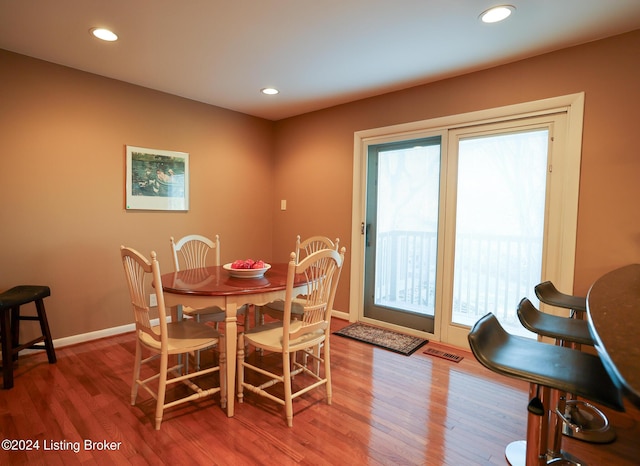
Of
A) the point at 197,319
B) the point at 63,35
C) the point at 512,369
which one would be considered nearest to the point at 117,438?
the point at 197,319

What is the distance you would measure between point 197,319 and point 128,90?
2333mm

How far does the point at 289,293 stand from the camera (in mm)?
1892

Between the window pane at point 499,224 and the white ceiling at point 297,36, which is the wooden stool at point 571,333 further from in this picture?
the white ceiling at point 297,36

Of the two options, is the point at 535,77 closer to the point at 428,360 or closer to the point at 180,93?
the point at 428,360

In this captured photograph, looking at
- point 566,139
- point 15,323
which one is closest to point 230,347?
point 15,323

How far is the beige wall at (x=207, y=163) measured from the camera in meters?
2.35

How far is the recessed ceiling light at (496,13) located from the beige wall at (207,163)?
2.40 feet

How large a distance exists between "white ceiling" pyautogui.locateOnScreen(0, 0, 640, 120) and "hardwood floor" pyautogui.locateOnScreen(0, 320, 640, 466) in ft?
7.86

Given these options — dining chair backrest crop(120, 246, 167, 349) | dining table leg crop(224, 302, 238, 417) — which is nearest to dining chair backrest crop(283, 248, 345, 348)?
dining table leg crop(224, 302, 238, 417)

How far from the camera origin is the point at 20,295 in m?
2.45

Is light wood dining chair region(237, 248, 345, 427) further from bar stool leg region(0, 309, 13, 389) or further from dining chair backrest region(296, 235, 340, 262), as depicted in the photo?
bar stool leg region(0, 309, 13, 389)

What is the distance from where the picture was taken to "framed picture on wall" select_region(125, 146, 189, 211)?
3336 mm

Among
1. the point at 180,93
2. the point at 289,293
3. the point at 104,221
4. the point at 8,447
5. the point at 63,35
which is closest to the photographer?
the point at 8,447

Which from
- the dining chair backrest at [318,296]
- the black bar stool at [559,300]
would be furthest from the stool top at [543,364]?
the dining chair backrest at [318,296]
